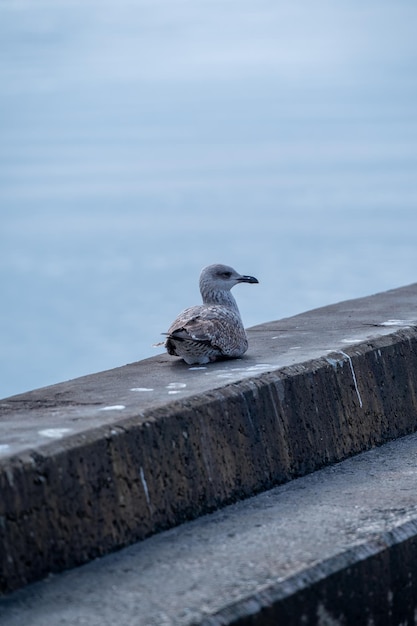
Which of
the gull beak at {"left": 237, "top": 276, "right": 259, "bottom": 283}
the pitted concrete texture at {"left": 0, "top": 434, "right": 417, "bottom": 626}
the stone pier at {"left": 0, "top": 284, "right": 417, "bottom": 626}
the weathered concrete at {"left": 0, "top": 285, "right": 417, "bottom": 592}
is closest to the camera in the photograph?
the pitted concrete texture at {"left": 0, "top": 434, "right": 417, "bottom": 626}

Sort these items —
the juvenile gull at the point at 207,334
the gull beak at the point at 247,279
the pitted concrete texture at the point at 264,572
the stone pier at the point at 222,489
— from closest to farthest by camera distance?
1. the pitted concrete texture at the point at 264,572
2. the stone pier at the point at 222,489
3. the juvenile gull at the point at 207,334
4. the gull beak at the point at 247,279

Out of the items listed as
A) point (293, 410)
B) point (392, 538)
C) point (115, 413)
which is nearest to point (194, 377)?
point (293, 410)

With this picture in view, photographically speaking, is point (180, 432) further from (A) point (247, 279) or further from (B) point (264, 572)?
(A) point (247, 279)

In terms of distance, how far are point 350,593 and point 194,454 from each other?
0.92 m

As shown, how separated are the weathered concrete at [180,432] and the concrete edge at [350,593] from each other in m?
0.75

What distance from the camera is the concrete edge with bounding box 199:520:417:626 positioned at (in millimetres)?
3668

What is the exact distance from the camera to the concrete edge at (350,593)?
3.67 metres

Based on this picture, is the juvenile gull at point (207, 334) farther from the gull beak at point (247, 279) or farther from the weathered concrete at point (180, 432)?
the gull beak at point (247, 279)

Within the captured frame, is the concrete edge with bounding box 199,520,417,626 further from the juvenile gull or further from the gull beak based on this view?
the gull beak

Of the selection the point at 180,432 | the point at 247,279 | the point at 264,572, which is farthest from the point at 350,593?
the point at 247,279

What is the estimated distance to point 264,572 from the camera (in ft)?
12.6

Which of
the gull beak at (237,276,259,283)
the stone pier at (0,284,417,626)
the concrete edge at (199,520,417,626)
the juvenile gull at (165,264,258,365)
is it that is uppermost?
the gull beak at (237,276,259,283)

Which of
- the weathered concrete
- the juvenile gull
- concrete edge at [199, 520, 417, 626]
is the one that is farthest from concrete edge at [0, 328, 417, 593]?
concrete edge at [199, 520, 417, 626]

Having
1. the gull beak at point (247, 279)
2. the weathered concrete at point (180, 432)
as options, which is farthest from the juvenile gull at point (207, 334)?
the gull beak at point (247, 279)
